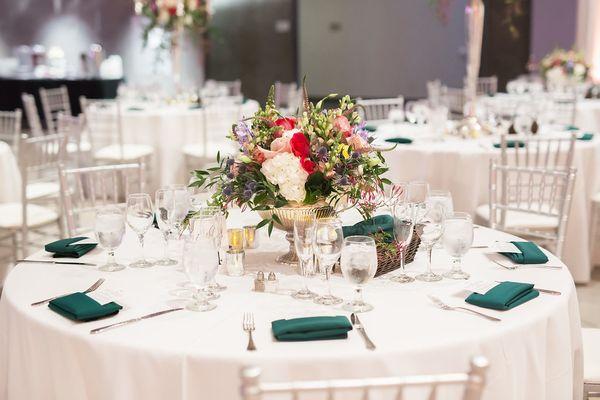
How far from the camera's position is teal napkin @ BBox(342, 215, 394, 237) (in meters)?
2.59

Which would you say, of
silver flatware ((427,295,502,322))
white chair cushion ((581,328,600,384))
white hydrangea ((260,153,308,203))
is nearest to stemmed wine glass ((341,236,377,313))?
silver flatware ((427,295,502,322))

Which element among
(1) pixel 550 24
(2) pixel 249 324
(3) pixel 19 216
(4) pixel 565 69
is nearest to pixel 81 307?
(2) pixel 249 324

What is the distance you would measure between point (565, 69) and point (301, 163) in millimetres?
6905

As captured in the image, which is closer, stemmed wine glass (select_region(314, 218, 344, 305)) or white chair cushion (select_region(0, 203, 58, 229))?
stemmed wine glass (select_region(314, 218, 344, 305))

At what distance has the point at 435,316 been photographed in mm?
2111

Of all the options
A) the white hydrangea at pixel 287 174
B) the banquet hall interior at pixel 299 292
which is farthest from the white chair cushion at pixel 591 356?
the white hydrangea at pixel 287 174

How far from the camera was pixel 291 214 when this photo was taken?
8.36 ft

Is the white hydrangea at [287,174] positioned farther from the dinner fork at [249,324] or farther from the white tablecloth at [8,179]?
the white tablecloth at [8,179]

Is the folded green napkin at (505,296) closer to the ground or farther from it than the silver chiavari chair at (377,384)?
closer to the ground

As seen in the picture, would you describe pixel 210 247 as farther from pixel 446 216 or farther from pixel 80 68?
pixel 80 68

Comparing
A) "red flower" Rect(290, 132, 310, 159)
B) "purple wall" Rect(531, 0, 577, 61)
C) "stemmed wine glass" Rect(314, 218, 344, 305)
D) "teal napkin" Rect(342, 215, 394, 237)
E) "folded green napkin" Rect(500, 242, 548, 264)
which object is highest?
"purple wall" Rect(531, 0, 577, 61)

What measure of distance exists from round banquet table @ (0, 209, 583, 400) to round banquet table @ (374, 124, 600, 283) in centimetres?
250

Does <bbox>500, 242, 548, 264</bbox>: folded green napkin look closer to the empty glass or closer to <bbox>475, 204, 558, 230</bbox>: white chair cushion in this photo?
the empty glass

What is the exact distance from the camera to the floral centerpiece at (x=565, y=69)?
853cm
